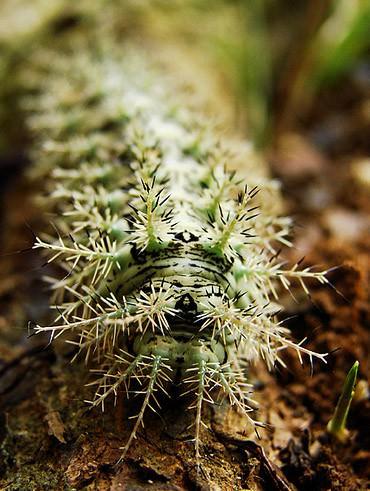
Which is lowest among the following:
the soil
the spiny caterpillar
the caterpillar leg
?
the soil

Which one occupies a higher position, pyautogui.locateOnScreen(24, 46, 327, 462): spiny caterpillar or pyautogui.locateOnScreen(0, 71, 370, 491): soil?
pyautogui.locateOnScreen(24, 46, 327, 462): spiny caterpillar

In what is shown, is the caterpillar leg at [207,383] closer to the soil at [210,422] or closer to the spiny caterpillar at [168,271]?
the spiny caterpillar at [168,271]

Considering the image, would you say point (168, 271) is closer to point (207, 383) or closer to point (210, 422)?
point (207, 383)

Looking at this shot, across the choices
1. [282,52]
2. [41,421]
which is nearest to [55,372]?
[41,421]

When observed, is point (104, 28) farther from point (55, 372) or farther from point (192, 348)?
point (192, 348)

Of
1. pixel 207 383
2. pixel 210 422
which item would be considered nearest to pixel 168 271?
pixel 207 383

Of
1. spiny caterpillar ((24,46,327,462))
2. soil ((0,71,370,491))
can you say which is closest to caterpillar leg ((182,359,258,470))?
spiny caterpillar ((24,46,327,462))

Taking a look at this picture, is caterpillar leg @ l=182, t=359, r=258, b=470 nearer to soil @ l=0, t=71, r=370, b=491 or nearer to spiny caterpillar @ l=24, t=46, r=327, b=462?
spiny caterpillar @ l=24, t=46, r=327, b=462
